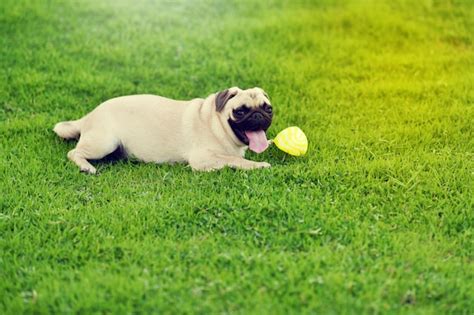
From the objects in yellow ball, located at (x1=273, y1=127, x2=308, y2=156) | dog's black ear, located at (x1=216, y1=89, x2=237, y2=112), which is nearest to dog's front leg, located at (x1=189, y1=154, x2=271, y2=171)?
yellow ball, located at (x1=273, y1=127, x2=308, y2=156)

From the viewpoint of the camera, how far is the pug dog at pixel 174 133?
257 inches

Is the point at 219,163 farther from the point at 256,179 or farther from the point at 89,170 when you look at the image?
the point at 89,170

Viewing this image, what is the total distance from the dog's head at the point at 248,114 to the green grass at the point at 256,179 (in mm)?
339

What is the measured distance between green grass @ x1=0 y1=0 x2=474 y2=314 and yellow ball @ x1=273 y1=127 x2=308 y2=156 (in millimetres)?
126

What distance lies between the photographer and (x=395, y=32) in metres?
10.3

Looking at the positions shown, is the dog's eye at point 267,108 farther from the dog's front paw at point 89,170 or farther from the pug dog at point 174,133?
the dog's front paw at point 89,170

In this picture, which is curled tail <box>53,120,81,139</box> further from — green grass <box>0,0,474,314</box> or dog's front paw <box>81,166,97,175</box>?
dog's front paw <box>81,166,97,175</box>

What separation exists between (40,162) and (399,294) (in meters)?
3.58

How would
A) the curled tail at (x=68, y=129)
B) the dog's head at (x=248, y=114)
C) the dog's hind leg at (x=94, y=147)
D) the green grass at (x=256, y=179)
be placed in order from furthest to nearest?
the curled tail at (x=68, y=129), the dog's hind leg at (x=94, y=147), the dog's head at (x=248, y=114), the green grass at (x=256, y=179)

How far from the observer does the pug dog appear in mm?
6516

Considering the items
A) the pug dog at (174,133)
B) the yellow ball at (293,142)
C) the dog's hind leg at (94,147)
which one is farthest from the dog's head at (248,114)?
the dog's hind leg at (94,147)

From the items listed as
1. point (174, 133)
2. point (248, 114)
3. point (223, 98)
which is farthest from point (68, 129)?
point (248, 114)

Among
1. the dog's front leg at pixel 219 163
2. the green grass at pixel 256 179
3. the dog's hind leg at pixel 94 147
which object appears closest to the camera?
the green grass at pixel 256 179

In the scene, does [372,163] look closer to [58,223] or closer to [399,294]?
[399,294]
